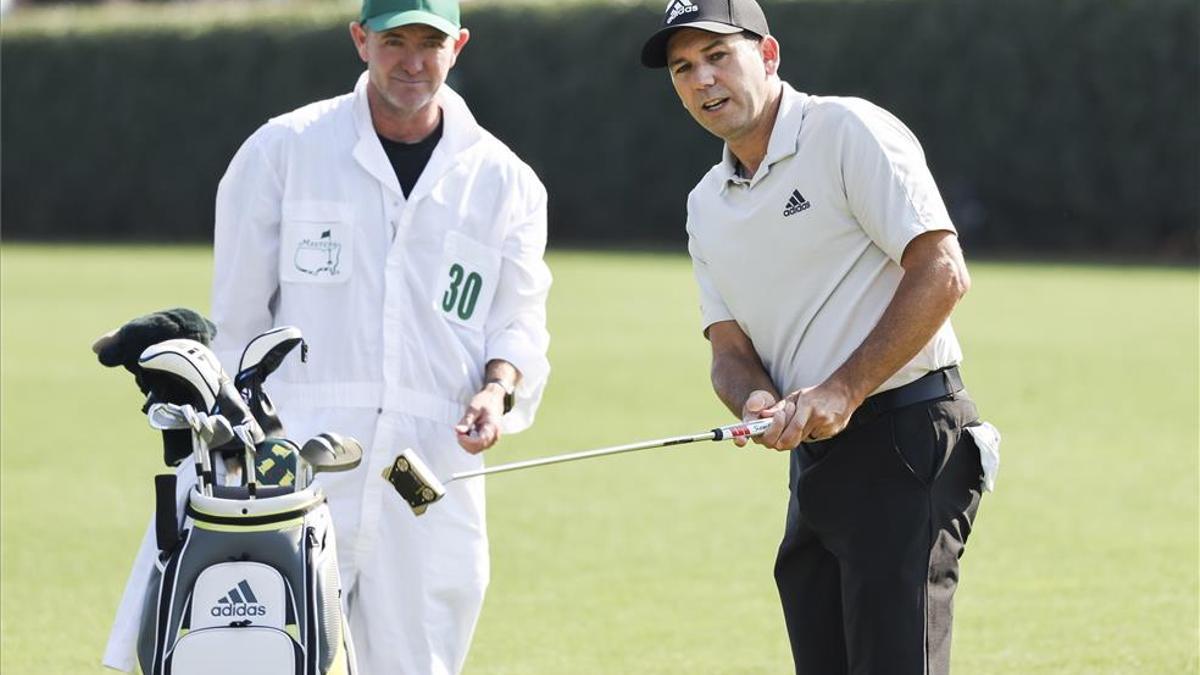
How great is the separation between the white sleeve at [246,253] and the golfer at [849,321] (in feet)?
3.75

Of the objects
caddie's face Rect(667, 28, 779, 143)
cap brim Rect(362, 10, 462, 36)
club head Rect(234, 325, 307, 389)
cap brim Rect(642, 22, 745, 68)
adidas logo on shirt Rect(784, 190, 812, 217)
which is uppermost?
cap brim Rect(362, 10, 462, 36)

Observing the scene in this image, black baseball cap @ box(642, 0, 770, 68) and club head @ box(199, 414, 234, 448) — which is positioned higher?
black baseball cap @ box(642, 0, 770, 68)

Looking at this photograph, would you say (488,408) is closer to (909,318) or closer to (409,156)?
(409,156)

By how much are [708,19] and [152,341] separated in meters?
1.52

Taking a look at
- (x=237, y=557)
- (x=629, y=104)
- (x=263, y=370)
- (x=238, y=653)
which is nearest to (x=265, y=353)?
(x=263, y=370)

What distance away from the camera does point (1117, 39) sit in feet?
84.5

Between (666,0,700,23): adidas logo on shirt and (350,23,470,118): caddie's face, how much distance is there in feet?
2.35

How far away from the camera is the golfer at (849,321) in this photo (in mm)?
4230

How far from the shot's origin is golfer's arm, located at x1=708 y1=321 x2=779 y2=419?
15.0 feet

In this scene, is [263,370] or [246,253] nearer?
[263,370]

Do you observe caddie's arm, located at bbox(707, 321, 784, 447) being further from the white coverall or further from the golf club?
the golf club

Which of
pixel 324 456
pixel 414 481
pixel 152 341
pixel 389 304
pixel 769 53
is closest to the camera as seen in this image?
A: pixel 324 456

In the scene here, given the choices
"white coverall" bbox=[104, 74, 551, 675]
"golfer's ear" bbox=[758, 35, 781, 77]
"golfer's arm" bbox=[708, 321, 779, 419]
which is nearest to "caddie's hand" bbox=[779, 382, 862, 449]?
"golfer's arm" bbox=[708, 321, 779, 419]

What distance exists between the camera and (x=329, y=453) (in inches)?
149
